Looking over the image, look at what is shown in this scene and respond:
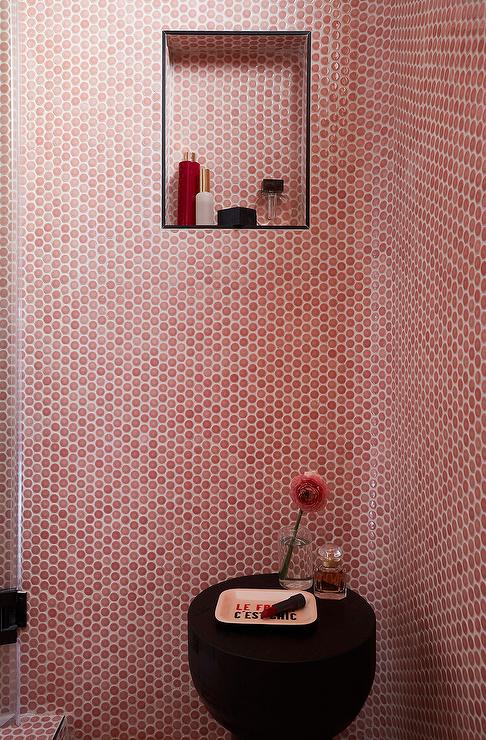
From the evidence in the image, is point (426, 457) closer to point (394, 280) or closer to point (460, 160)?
point (394, 280)

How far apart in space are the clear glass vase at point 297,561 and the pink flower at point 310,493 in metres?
0.12

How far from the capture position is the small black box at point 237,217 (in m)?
1.75

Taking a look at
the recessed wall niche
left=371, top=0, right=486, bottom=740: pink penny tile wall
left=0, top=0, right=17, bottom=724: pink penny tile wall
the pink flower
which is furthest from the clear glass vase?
the recessed wall niche

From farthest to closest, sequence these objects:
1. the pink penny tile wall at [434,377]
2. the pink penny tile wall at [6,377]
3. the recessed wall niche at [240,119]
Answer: the recessed wall niche at [240,119] → the pink penny tile wall at [6,377] → the pink penny tile wall at [434,377]

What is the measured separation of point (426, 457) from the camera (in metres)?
1.49

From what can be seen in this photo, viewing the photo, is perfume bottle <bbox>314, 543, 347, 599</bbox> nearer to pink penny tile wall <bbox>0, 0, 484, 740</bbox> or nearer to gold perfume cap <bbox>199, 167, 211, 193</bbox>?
pink penny tile wall <bbox>0, 0, 484, 740</bbox>

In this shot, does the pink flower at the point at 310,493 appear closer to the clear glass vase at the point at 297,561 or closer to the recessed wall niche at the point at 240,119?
the clear glass vase at the point at 297,561

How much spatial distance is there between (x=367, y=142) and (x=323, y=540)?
1.17m

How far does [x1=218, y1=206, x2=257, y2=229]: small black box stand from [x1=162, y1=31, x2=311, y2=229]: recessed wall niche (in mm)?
85

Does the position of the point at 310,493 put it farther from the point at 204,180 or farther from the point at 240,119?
the point at 240,119

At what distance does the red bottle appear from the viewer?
1790 mm

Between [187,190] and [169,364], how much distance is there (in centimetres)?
51

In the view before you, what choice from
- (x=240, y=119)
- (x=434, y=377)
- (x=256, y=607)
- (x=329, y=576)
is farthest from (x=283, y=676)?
(x=240, y=119)

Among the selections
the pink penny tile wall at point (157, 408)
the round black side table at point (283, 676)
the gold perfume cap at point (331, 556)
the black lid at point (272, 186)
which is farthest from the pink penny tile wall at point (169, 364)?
the round black side table at point (283, 676)
